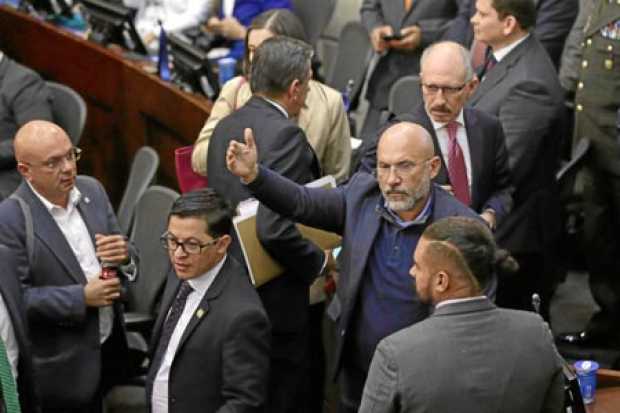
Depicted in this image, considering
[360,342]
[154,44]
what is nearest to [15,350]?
[360,342]

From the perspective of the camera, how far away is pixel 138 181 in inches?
209

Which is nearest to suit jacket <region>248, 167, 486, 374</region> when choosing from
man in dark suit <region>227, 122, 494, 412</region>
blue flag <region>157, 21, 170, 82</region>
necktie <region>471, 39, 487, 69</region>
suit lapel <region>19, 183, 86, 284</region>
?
man in dark suit <region>227, 122, 494, 412</region>

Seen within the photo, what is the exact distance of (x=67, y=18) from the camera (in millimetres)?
7273

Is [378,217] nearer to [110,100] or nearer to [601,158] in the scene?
[601,158]

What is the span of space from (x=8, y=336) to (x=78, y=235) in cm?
60

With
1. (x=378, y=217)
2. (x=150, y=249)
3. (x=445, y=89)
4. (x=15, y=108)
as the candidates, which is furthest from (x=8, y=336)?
(x=15, y=108)

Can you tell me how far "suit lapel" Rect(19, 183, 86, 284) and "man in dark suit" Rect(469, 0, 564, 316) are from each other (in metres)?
1.58

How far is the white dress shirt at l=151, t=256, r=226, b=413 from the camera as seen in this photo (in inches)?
145

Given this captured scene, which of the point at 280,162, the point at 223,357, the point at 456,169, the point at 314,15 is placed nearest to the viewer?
the point at 223,357

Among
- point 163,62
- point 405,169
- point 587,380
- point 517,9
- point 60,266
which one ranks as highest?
point 517,9

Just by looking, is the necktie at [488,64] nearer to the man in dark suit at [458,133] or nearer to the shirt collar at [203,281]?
the man in dark suit at [458,133]

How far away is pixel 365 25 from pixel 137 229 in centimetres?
210

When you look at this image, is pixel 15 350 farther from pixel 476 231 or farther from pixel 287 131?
pixel 476 231

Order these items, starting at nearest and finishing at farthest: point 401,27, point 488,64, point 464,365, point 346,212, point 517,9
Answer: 1. point 464,365
2. point 346,212
3. point 517,9
4. point 488,64
5. point 401,27
